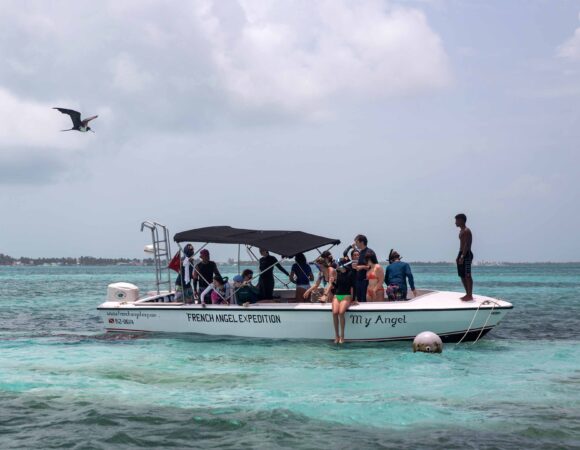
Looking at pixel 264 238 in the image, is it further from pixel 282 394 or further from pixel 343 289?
pixel 282 394

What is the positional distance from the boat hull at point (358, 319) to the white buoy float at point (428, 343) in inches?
24.5

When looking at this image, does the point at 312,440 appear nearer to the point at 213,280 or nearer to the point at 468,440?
the point at 468,440

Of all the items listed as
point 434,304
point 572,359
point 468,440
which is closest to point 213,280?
point 434,304

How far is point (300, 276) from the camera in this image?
15812 millimetres

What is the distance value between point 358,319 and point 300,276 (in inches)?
90.2

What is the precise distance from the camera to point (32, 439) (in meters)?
7.61

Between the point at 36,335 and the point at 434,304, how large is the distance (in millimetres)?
10685

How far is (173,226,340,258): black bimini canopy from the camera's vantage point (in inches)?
590

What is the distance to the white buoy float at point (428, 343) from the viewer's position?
13.0 m

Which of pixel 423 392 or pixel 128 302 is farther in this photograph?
pixel 128 302

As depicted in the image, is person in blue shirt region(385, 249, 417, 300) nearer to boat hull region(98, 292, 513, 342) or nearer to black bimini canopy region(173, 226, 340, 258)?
boat hull region(98, 292, 513, 342)

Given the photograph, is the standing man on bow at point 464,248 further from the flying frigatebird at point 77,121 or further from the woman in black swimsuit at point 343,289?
the flying frigatebird at point 77,121

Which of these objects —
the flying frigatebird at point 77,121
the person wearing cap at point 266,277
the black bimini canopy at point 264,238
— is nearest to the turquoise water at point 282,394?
the person wearing cap at point 266,277

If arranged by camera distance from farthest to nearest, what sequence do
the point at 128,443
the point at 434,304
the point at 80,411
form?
the point at 434,304
the point at 80,411
the point at 128,443
